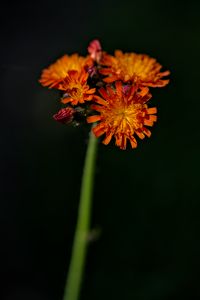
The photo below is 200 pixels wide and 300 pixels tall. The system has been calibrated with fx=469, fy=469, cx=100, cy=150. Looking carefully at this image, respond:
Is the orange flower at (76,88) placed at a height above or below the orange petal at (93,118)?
above

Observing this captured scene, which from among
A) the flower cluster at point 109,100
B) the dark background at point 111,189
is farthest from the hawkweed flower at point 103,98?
the dark background at point 111,189

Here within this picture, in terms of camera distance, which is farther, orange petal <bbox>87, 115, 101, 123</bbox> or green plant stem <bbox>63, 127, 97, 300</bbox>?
green plant stem <bbox>63, 127, 97, 300</bbox>

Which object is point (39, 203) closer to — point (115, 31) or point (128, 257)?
point (128, 257)

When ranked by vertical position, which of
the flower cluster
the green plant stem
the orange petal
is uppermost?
the flower cluster

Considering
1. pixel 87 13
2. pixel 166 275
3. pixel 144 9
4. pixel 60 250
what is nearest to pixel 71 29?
pixel 87 13

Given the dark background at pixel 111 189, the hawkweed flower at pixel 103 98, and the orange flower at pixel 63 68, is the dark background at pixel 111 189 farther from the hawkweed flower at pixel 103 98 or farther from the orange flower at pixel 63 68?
the orange flower at pixel 63 68

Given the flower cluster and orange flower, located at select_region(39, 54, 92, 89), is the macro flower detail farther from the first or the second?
orange flower, located at select_region(39, 54, 92, 89)

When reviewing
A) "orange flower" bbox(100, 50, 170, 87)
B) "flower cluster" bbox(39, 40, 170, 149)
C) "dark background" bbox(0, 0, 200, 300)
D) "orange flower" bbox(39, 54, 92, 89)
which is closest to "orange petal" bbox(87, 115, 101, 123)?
"flower cluster" bbox(39, 40, 170, 149)
